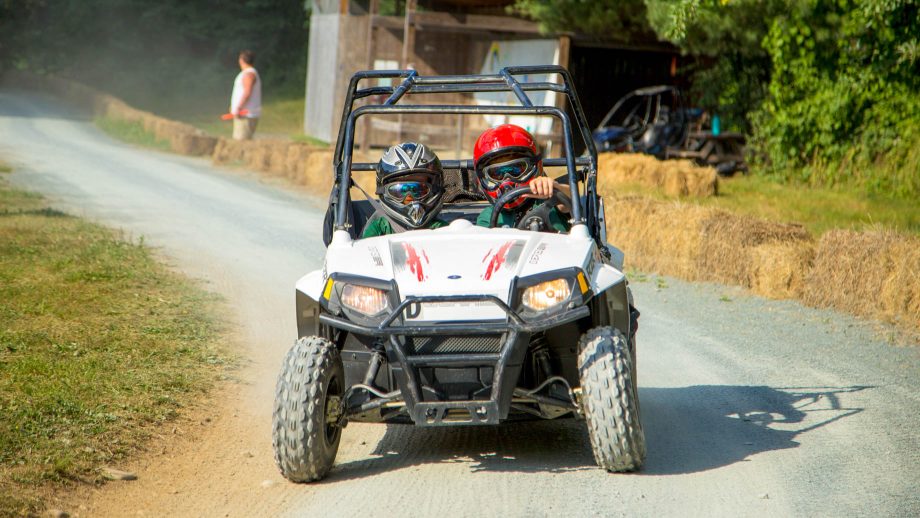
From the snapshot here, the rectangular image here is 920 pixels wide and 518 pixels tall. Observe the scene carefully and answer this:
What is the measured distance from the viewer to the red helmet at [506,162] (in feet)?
20.3

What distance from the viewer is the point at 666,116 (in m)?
23.2

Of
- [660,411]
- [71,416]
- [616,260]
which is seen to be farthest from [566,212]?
[71,416]

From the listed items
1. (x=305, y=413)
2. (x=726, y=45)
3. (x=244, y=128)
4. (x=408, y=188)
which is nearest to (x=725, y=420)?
(x=408, y=188)

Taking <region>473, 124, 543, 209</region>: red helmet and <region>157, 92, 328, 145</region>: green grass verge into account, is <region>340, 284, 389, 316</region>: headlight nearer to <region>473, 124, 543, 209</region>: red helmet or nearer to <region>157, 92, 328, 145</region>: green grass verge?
<region>473, 124, 543, 209</region>: red helmet

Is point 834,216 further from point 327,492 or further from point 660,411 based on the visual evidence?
point 327,492

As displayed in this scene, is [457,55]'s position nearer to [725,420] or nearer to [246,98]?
[246,98]

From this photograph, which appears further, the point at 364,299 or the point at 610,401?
the point at 364,299

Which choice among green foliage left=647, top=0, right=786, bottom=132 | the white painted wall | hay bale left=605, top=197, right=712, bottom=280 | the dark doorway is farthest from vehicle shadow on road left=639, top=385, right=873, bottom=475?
the white painted wall

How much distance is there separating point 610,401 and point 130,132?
23.7m

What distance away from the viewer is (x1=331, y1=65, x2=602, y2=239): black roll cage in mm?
5781

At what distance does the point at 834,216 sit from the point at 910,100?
3.78 meters

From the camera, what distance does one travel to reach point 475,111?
593 centimetres

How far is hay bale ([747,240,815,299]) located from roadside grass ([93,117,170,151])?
1648 centimetres

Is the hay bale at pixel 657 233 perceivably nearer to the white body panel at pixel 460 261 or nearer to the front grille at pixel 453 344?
the white body panel at pixel 460 261
